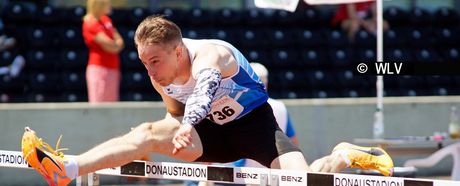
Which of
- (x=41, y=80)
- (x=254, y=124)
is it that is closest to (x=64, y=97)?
(x=41, y=80)

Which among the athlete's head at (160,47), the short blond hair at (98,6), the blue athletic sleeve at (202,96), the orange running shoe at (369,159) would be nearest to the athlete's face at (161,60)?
the athlete's head at (160,47)

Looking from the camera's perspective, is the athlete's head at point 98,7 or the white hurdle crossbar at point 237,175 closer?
the white hurdle crossbar at point 237,175

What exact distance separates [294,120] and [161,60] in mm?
6513

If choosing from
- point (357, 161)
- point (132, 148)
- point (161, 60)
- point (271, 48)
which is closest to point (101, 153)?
point (132, 148)

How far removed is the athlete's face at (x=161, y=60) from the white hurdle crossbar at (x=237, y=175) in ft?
1.80

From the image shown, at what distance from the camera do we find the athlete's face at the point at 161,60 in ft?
23.4

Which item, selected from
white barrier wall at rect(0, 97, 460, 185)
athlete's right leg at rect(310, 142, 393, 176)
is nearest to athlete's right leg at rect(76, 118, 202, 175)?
athlete's right leg at rect(310, 142, 393, 176)

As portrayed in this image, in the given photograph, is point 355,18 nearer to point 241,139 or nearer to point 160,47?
point 241,139

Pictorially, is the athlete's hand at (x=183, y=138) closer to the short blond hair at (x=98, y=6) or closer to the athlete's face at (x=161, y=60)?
the athlete's face at (x=161, y=60)

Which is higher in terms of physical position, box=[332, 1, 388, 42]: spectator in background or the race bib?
box=[332, 1, 388, 42]: spectator in background

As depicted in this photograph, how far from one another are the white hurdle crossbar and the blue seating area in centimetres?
708

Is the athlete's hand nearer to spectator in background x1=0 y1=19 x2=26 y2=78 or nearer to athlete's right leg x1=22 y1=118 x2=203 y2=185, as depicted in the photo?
athlete's right leg x1=22 y1=118 x2=203 y2=185

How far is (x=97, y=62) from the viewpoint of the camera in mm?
12969

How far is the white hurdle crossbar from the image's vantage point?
6.39 meters
